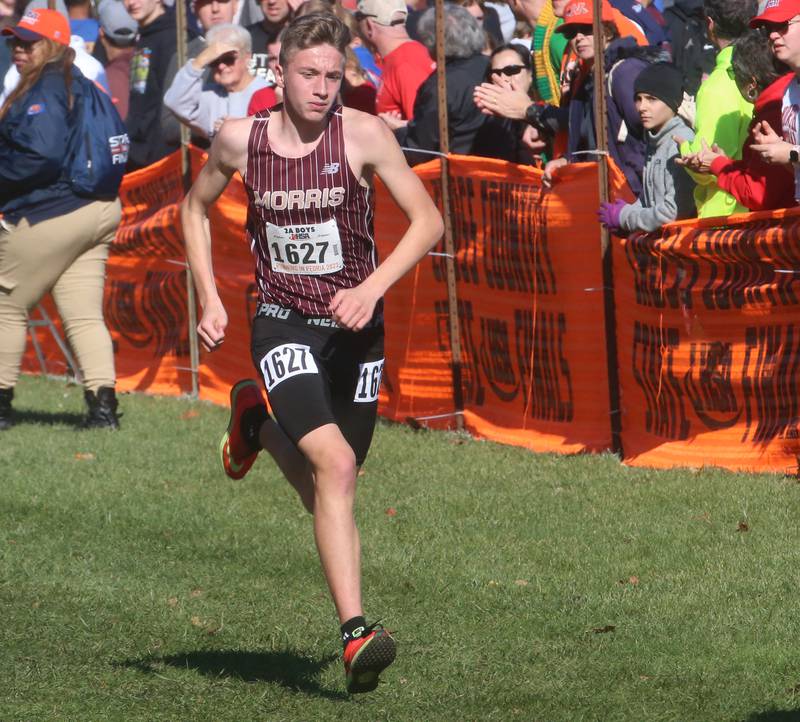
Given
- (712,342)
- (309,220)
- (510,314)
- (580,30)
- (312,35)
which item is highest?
(312,35)

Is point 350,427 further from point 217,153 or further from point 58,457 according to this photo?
point 58,457

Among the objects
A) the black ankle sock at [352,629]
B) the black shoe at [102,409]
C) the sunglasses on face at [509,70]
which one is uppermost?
the sunglasses on face at [509,70]

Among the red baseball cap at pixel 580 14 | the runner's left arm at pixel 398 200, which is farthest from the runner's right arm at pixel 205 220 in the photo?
the red baseball cap at pixel 580 14

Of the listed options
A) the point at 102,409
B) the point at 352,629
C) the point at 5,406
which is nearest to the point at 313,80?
the point at 352,629

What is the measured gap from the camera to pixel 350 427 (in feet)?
20.7

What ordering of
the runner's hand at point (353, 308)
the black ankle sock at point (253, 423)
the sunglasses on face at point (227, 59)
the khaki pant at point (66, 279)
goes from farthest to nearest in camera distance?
1. the sunglasses on face at point (227, 59)
2. the khaki pant at point (66, 279)
3. the black ankle sock at point (253, 423)
4. the runner's hand at point (353, 308)

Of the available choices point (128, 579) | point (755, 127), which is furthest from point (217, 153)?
point (755, 127)

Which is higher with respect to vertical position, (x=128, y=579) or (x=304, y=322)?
(x=304, y=322)

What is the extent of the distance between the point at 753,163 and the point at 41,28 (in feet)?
17.0

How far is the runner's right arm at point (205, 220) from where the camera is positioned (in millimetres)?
6035

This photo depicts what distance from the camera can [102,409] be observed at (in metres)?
11.6

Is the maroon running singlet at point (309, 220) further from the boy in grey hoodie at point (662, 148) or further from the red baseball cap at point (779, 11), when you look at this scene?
the boy in grey hoodie at point (662, 148)

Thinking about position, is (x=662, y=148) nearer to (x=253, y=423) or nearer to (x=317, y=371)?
→ (x=253, y=423)

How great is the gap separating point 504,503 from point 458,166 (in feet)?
9.40
